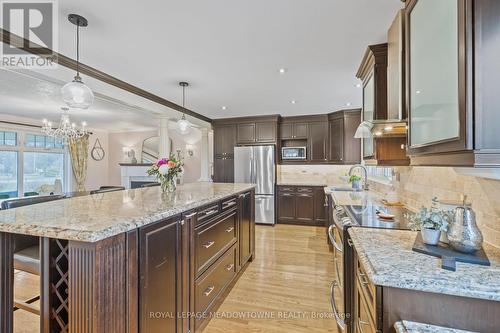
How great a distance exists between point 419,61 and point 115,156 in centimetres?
843

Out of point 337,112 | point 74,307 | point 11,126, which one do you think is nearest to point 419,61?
point 74,307

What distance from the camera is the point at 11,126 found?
5477 mm

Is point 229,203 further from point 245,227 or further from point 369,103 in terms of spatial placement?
point 369,103

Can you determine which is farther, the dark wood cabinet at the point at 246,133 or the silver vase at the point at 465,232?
the dark wood cabinet at the point at 246,133

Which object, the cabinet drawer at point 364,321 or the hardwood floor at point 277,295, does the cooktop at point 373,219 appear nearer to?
the cabinet drawer at point 364,321

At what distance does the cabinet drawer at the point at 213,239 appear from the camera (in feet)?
6.24

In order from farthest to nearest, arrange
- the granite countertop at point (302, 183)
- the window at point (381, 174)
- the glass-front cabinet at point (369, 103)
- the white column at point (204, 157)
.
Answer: the white column at point (204, 157) < the granite countertop at point (302, 183) < the window at point (381, 174) < the glass-front cabinet at point (369, 103)

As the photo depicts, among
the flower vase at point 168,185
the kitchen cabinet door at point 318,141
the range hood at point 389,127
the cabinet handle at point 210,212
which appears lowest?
the cabinet handle at point 210,212

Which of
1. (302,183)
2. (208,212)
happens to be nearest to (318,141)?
(302,183)

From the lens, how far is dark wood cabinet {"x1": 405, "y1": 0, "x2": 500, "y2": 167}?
803mm

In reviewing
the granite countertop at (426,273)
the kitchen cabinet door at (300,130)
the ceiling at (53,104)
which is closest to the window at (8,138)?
the ceiling at (53,104)

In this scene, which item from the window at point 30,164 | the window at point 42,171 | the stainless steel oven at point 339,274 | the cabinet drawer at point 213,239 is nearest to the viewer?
the stainless steel oven at point 339,274

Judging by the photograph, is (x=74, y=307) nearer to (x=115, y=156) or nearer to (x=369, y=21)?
(x=369, y=21)

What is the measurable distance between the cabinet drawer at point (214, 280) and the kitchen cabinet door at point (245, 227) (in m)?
0.26
